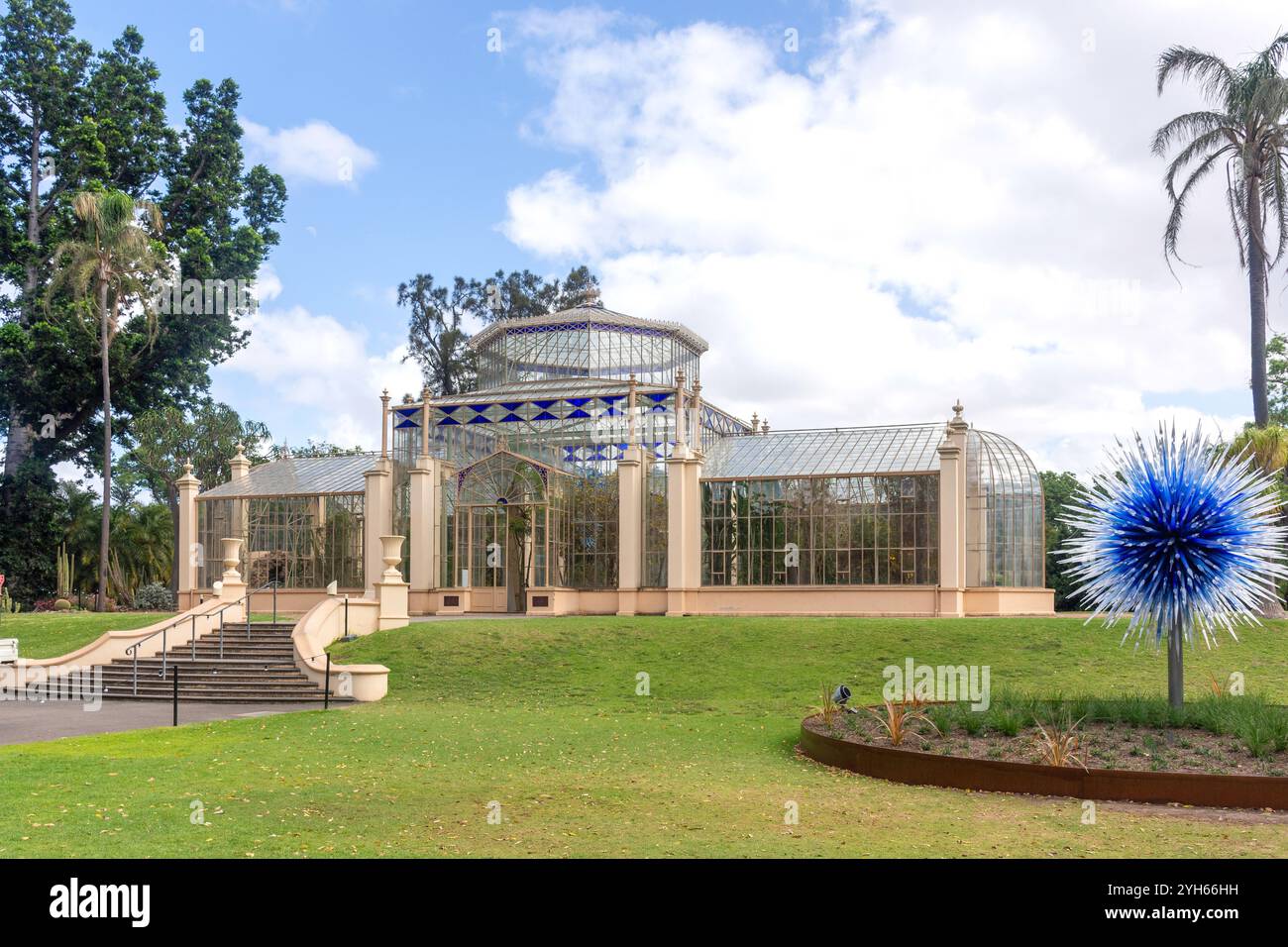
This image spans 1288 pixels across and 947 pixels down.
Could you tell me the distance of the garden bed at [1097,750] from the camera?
10328mm

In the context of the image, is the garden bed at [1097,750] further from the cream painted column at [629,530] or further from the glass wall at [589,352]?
the glass wall at [589,352]

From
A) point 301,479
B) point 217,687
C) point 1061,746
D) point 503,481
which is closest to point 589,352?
point 503,481

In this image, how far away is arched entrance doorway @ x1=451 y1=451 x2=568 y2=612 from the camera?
103 ft

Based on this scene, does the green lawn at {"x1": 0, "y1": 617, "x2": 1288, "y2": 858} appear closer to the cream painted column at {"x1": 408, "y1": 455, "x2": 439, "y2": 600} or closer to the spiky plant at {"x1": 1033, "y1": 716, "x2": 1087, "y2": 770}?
the spiky plant at {"x1": 1033, "y1": 716, "x2": 1087, "y2": 770}

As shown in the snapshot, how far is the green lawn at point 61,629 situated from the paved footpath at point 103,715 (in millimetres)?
5393

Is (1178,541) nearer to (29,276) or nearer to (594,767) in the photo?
(594,767)

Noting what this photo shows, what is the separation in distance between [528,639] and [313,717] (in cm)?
646

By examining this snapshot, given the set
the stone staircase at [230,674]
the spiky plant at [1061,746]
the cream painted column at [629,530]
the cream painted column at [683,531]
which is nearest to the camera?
the spiky plant at [1061,746]

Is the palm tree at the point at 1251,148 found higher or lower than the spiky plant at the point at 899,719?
higher

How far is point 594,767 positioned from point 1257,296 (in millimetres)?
21272

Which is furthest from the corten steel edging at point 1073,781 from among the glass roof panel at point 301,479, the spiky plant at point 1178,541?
the glass roof panel at point 301,479

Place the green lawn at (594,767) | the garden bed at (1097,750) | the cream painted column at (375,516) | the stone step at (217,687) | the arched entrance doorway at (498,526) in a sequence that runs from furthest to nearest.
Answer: the cream painted column at (375,516) → the arched entrance doorway at (498,526) → the stone step at (217,687) → the garden bed at (1097,750) → the green lawn at (594,767)

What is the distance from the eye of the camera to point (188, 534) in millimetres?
34344

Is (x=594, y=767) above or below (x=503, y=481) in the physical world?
below
